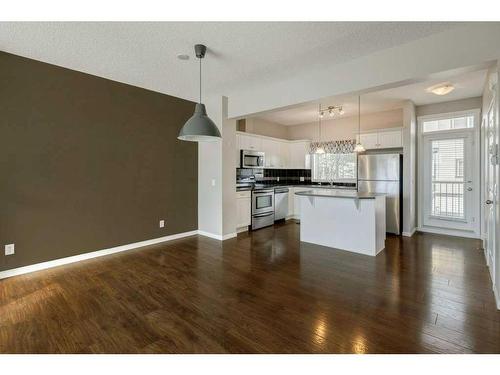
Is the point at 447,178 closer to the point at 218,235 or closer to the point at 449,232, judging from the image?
the point at 449,232

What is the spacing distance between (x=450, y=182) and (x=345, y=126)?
260 cm

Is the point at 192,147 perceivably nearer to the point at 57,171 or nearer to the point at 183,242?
the point at 183,242

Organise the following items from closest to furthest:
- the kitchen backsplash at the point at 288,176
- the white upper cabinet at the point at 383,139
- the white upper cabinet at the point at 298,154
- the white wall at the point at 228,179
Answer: the white wall at the point at 228,179 → the white upper cabinet at the point at 383,139 → the white upper cabinet at the point at 298,154 → the kitchen backsplash at the point at 288,176

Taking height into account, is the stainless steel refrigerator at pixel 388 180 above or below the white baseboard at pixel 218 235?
above

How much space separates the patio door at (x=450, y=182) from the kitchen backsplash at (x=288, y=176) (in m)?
2.84

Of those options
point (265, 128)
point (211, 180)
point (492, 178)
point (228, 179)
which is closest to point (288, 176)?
point (265, 128)

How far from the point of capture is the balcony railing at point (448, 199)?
5121mm

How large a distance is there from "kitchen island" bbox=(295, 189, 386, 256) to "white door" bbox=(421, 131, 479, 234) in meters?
1.96

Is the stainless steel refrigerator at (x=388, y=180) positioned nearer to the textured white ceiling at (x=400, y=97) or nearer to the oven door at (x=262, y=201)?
the textured white ceiling at (x=400, y=97)

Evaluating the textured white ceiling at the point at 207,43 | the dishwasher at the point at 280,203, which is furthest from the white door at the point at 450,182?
the textured white ceiling at the point at 207,43

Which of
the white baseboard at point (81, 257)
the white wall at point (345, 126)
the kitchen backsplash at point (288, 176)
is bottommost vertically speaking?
the white baseboard at point (81, 257)

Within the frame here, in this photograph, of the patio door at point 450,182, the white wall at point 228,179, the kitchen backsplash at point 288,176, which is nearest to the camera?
the white wall at point 228,179

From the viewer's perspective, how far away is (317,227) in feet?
14.9

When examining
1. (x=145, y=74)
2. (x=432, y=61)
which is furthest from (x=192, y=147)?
(x=432, y=61)
